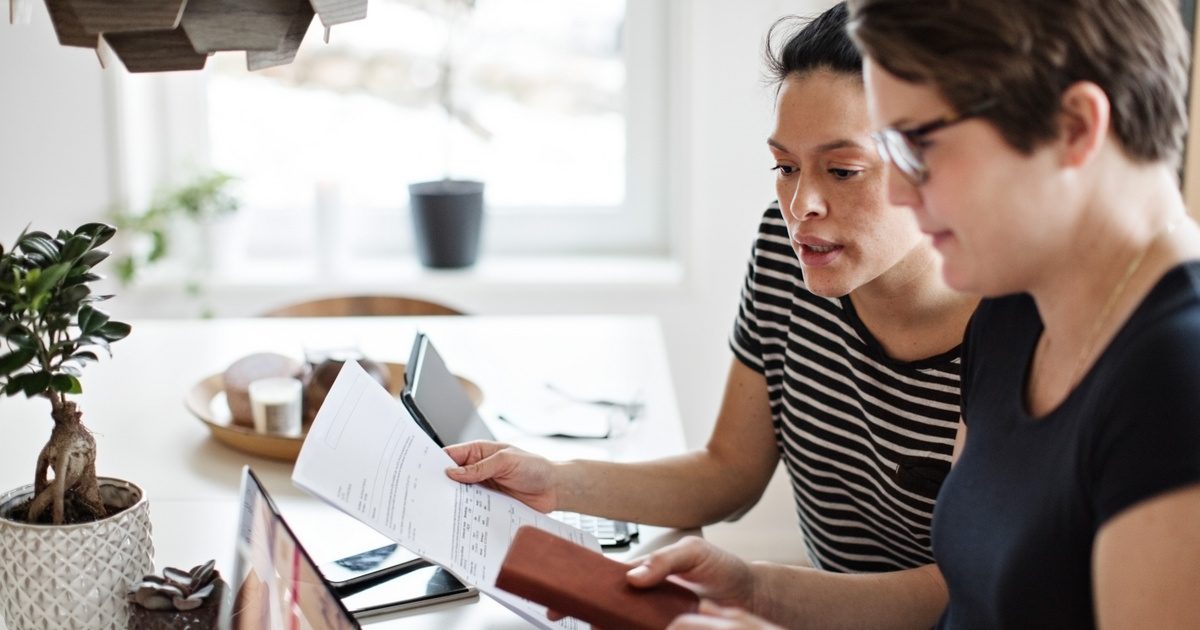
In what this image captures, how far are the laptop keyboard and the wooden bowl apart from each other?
358mm

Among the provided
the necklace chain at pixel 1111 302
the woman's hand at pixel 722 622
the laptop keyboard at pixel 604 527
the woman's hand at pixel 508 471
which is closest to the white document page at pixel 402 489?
→ the woman's hand at pixel 508 471

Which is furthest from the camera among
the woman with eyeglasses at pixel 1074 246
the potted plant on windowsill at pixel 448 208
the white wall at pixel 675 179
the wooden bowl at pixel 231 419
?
the potted plant on windowsill at pixel 448 208

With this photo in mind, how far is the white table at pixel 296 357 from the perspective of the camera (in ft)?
4.46

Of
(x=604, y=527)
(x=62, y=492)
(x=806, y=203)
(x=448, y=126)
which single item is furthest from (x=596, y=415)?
(x=448, y=126)

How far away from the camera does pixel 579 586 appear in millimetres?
954

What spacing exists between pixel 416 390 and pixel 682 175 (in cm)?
152

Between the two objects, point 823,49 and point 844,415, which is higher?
point 823,49

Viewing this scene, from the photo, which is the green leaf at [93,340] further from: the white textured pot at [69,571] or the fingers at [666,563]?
the fingers at [666,563]

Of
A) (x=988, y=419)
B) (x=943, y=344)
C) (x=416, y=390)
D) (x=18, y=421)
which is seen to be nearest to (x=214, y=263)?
(x=18, y=421)

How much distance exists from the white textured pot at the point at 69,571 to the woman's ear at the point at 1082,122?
821 millimetres

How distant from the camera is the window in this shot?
286 cm

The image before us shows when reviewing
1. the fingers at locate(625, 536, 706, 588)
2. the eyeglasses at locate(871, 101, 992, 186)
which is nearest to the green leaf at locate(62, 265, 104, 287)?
the fingers at locate(625, 536, 706, 588)

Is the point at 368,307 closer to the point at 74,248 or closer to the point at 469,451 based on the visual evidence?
the point at 469,451

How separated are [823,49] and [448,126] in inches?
69.7
